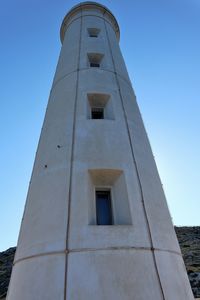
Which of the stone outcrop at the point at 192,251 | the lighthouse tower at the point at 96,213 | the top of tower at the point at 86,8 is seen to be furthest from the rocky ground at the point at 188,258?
the top of tower at the point at 86,8

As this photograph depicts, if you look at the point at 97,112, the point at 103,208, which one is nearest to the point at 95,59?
the point at 97,112

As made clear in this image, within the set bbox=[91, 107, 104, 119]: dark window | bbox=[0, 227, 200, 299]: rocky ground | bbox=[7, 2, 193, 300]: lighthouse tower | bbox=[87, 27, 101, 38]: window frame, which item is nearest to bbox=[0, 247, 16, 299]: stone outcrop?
bbox=[0, 227, 200, 299]: rocky ground

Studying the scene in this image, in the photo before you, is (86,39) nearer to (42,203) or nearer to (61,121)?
(61,121)

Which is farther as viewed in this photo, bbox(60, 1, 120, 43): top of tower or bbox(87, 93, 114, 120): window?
bbox(60, 1, 120, 43): top of tower

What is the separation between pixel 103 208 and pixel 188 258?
22495 millimetres

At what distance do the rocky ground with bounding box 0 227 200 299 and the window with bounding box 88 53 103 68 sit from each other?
15.1 metres

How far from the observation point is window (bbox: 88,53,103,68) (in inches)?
400

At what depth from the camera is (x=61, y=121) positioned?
23.8 ft

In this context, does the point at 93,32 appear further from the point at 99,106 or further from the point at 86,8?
the point at 99,106

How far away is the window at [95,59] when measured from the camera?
10.2 m

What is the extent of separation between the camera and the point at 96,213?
17.9 ft

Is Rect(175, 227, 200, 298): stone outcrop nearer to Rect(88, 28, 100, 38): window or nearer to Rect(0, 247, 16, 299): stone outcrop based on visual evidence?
Rect(0, 247, 16, 299): stone outcrop

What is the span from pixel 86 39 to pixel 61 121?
20.2 feet

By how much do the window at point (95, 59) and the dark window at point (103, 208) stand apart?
6465 mm
